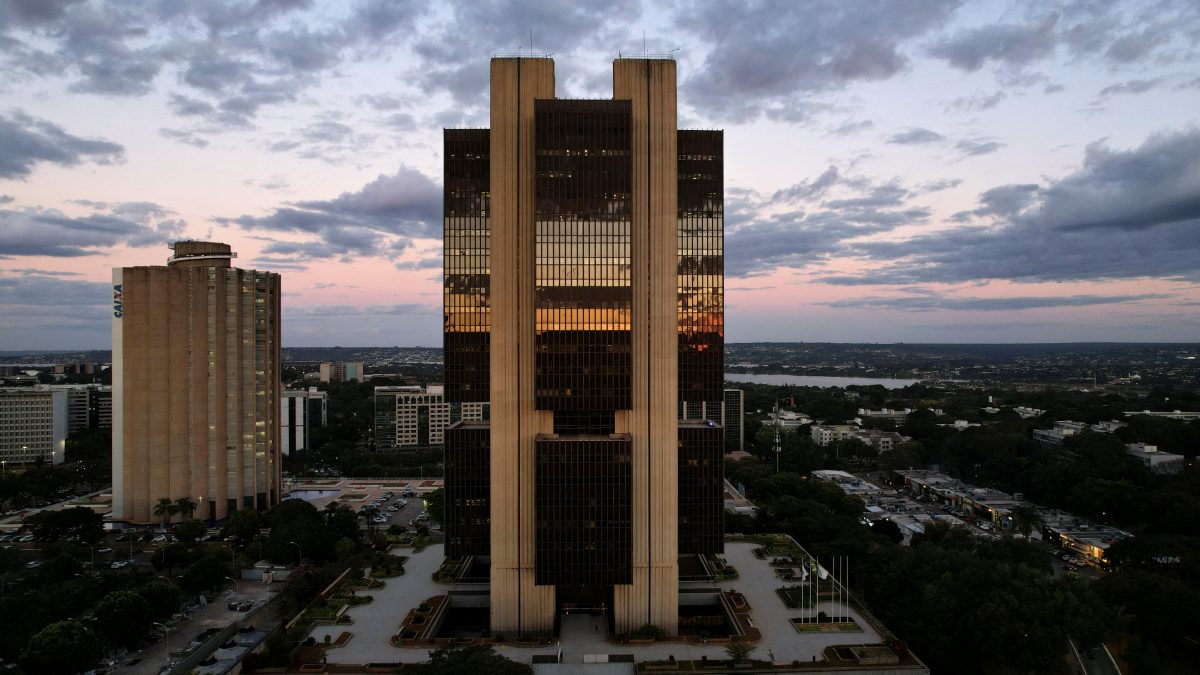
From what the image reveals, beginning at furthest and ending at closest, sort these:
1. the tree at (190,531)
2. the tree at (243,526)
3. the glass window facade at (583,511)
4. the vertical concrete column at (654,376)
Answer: the tree at (190,531), the tree at (243,526), the vertical concrete column at (654,376), the glass window facade at (583,511)

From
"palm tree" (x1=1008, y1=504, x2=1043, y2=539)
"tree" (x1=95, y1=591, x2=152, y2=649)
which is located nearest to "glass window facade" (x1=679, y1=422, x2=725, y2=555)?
"tree" (x1=95, y1=591, x2=152, y2=649)

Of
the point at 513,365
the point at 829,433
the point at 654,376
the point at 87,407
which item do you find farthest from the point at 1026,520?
the point at 87,407

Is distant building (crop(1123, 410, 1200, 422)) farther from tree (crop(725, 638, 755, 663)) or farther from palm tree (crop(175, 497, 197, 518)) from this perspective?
palm tree (crop(175, 497, 197, 518))

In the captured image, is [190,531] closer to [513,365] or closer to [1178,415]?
[513,365]

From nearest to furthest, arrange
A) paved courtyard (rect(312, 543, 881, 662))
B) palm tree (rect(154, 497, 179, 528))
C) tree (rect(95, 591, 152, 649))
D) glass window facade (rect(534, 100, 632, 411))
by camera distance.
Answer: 1. paved courtyard (rect(312, 543, 881, 662))
2. tree (rect(95, 591, 152, 649))
3. glass window facade (rect(534, 100, 632, 411))
4. palm tree (rect(154, 497, 179, 528))

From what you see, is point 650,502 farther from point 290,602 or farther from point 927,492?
point 927,492

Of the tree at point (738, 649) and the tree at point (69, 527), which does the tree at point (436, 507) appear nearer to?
the tree at point (69, 527)

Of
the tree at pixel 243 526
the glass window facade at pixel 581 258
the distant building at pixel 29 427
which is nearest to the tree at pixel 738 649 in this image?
the glass window facade at pixel 581 258
